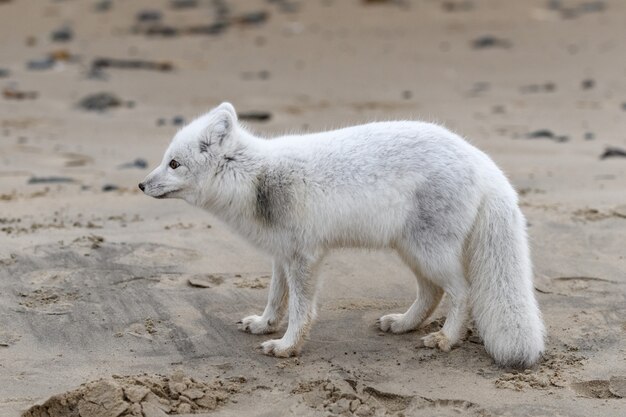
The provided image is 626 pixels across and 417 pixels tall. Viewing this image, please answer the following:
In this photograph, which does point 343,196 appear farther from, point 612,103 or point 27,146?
point 612,103

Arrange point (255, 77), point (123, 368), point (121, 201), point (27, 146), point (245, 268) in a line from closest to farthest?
point (123, 368) → point (245, 268) → point (121, 201) → point (27, 146) → point (255, 77)

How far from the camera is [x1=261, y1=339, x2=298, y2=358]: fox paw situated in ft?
16.3

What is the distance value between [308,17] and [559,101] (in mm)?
6487

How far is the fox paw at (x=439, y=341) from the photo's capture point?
→ 16.5 feet

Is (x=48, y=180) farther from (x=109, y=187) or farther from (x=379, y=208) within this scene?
(x=379, y=208)

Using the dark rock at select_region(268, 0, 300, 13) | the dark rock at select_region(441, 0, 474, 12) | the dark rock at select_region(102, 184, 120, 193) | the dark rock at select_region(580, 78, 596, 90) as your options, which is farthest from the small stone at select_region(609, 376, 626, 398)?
the dark rock at select_region(268, 0, 300, 13)

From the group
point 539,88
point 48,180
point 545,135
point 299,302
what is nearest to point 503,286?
point 299,302

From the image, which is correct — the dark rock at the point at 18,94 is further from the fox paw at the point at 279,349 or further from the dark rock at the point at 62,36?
the fox paw at the point at 279,349

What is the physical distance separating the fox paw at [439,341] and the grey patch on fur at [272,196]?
101 cm

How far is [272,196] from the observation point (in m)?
5.04

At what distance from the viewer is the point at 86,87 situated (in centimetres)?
1259

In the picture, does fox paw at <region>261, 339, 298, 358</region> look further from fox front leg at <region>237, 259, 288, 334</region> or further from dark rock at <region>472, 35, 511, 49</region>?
dark rock at <region>472, 35, 511, 49</region>

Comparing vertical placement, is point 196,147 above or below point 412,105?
above

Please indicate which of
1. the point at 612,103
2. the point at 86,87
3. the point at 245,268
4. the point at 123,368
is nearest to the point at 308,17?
the point at 86,87
